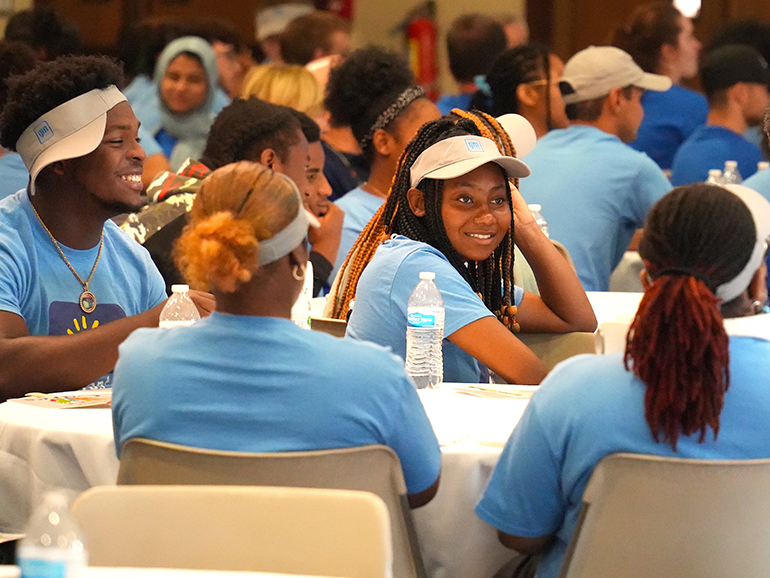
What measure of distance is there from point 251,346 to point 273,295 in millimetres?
114

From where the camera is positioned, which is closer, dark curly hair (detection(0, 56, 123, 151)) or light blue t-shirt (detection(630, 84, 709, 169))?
dark curly hair (detection(0, 56, 123, 151))

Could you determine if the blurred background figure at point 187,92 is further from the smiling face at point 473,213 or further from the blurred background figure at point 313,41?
the smiling face at point 473,213

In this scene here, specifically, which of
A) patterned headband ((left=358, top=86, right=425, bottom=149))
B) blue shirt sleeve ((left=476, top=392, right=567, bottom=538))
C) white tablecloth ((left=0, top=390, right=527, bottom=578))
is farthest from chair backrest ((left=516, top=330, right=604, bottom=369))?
patterned headband ((left=358, top=86, right=425, bottom=149))

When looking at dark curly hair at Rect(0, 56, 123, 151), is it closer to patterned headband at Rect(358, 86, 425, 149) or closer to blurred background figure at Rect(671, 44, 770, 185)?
patterned headband at Rect(358, 86, 425, 149)

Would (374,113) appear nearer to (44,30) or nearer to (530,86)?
(530,86)

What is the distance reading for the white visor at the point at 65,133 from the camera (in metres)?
2.84

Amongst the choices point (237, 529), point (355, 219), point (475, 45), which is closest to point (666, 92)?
point (475, 45)

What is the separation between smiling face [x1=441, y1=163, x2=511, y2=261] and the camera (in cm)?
293

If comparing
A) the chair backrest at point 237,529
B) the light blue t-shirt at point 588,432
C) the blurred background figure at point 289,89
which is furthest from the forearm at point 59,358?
the blurred background figure at point 289,89

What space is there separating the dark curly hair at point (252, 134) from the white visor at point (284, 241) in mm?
1965

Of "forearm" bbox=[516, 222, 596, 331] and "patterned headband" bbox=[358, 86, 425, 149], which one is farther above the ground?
"patterned headband" bbox=[358, 86, 425, 149]

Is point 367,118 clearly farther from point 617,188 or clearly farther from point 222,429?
point 222,429

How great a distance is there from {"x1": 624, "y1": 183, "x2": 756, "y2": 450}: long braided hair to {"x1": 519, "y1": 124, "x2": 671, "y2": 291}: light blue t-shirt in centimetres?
300

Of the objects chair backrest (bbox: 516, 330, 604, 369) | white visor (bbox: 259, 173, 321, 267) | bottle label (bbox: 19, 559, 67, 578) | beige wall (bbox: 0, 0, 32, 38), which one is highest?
beige wall (bbox: 0, 0, 32, 38)
